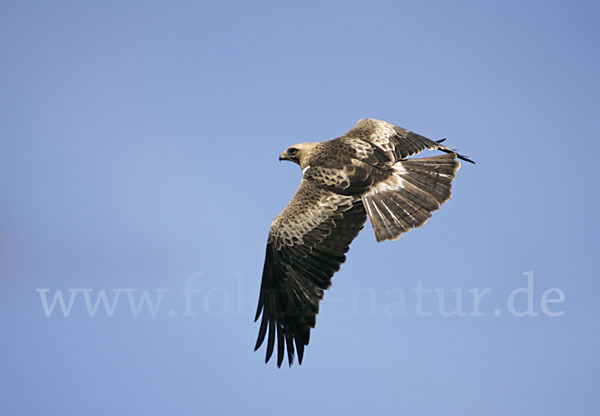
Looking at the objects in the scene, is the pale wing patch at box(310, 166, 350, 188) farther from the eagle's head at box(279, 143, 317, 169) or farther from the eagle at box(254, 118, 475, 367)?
the eagle's head at box(279, 143, 317, 169)

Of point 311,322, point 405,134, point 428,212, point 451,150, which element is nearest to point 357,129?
point 405,134

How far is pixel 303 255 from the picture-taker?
10.6 metres

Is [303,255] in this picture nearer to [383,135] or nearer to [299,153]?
[299,153]

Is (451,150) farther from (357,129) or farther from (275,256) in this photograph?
(275,256)

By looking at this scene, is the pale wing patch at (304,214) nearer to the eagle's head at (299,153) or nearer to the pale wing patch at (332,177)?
the pale wing patch at (332,177)

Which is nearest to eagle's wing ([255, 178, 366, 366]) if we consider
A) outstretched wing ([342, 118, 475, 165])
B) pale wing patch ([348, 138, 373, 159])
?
pale wing patch ([348, 138, 373, 159])

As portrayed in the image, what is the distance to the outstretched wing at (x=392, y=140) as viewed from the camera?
1138cm

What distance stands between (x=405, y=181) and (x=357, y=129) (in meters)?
1.72

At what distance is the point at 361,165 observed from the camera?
10.9 meters

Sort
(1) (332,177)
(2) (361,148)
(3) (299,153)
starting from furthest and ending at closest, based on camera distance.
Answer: (3) (299,153) → (2) (361,148) → (1) (332,177)

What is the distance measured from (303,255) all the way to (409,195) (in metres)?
1.89

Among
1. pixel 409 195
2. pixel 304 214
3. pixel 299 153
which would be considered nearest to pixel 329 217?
pixel 304 214

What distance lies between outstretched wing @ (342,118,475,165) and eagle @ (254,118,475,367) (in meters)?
0.08

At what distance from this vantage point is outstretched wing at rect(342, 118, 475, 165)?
11.4 meters
